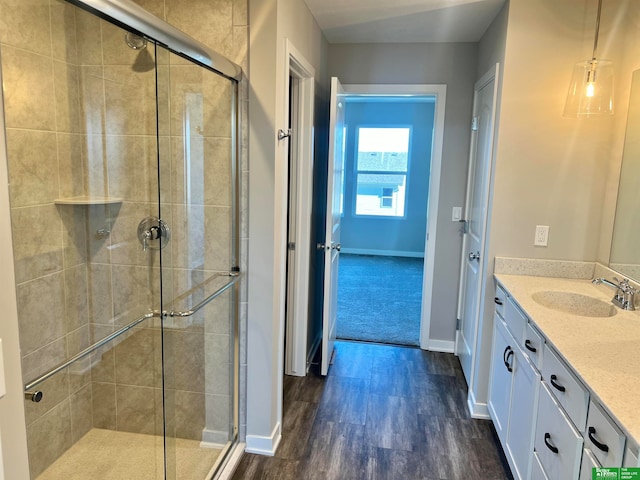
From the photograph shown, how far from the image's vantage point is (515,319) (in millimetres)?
2232

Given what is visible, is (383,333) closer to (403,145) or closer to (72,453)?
(72,453)

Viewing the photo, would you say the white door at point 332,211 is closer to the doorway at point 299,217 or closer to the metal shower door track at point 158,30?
the doorway at point 299,217

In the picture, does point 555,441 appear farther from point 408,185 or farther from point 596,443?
point 408,185

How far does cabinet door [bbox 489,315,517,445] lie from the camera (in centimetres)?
230

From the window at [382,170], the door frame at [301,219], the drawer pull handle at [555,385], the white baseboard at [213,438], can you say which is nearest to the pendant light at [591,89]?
the drawer pull handle at [555,385]

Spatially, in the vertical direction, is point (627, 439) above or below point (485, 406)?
above

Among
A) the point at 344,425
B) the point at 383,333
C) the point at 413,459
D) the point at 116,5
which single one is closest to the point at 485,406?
the point at 413,459

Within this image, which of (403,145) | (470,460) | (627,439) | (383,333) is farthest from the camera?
(403,145)

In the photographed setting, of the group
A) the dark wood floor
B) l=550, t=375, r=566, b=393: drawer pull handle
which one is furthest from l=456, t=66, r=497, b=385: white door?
l=550, t=375, r=566, b=393: drawer pull handle

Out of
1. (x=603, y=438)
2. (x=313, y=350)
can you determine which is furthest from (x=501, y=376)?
(x=313, y=350)

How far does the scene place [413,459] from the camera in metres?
2.40

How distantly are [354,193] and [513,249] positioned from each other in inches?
205

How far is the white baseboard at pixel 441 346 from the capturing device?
12.3 feet

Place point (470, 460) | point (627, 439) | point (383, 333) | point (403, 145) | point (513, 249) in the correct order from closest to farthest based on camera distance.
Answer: point (627, 439) < point (470, 460) < point (513, 249) < point (383, 333) < point (403, 145)
